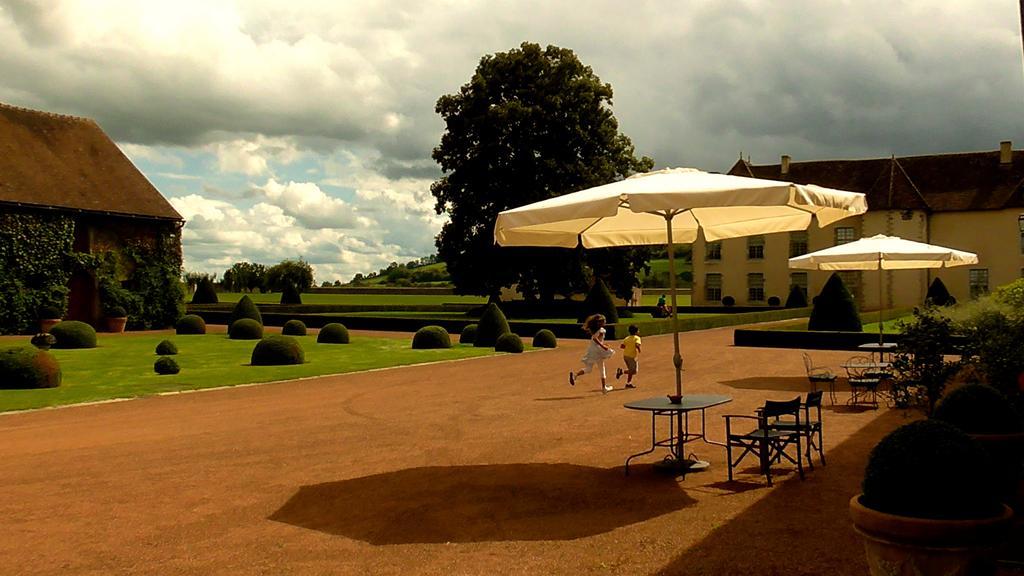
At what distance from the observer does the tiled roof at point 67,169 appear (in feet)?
109

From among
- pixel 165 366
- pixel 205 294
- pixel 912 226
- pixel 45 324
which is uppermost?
pixel 912 226

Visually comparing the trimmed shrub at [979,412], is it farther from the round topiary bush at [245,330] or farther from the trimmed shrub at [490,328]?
the round topiary bush at [245,330]

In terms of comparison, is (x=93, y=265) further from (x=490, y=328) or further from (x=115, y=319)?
(x=490, y=328)

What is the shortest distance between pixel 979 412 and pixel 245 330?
29.0 m

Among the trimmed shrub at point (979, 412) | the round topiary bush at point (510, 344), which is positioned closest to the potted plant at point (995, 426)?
the trimmed shrub at point (979, 412)

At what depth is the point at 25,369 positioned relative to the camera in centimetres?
1678

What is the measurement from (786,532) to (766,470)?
1.82m

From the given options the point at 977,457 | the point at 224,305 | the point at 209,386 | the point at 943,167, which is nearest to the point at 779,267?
the point at 943,167

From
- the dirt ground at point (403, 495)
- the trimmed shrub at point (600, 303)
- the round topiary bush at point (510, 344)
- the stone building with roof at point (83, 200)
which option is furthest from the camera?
the trimmed shrub at point (600, 303)

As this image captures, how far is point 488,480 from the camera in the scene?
8133 millimetres

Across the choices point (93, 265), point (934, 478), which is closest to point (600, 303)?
point (93, 265)

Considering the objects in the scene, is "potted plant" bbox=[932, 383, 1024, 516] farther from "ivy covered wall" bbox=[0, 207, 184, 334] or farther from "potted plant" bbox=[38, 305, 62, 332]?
"ivy covered wall" bbox=[0, 207, 184, 334]

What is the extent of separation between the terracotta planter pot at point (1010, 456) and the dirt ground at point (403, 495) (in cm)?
109

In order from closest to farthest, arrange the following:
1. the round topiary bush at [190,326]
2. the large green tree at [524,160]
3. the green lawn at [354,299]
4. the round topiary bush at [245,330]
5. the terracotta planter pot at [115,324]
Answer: the round topiary bush at [245,330] < the round topiary bush at [190,326] < the terracotta planter pot at [115,324] < the large green tree at [524,160] < the green lawn at [354,299]
